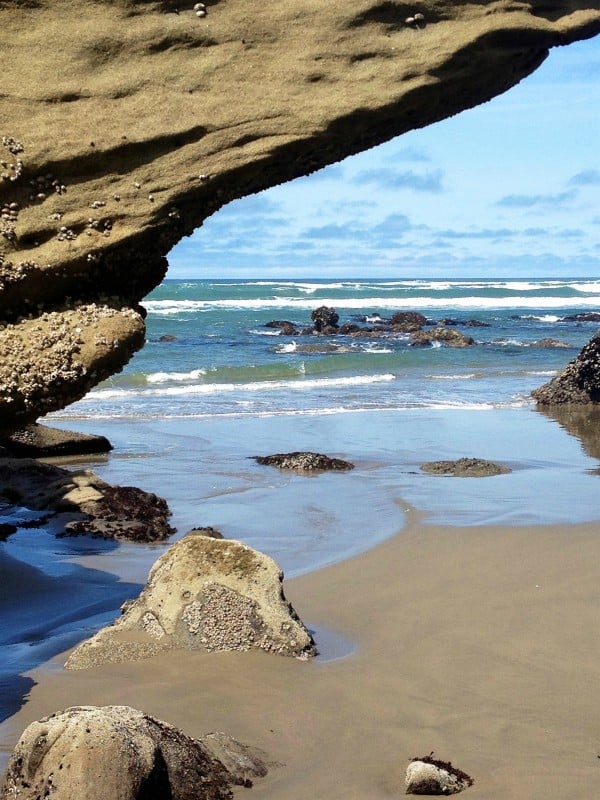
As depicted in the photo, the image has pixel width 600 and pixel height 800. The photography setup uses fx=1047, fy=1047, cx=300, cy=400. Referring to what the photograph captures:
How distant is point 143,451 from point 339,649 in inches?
330

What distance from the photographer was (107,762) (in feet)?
12.4

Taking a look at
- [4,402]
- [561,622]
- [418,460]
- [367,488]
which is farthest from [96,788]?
[418,460]

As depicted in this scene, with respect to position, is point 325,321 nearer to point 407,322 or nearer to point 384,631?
point 407,322

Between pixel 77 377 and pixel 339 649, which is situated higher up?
pixel 77 377

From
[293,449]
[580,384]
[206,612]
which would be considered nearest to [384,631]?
[206,612]

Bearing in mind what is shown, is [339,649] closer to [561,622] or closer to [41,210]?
[561,622]

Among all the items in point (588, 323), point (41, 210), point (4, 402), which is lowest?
point (588, 323)

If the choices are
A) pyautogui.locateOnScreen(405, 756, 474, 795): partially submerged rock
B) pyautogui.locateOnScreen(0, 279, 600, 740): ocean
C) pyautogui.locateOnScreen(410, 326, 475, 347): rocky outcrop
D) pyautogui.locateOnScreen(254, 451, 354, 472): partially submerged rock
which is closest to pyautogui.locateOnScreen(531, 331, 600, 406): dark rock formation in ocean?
pyautogui.locateOnScreen(0, 279, 600, 740): ocean

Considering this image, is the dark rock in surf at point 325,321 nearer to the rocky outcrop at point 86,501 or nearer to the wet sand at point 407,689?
the rocky outcrop at point 86,501

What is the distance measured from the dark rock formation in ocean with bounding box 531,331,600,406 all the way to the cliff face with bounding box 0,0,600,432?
13.6 metres

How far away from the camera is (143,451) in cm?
1414

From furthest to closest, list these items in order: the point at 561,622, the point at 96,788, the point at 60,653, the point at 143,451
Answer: the point at 143,451
the point at 561,622
the point at 60,653
the point at 96,788

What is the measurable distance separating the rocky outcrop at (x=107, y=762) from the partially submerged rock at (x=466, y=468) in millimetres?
7916

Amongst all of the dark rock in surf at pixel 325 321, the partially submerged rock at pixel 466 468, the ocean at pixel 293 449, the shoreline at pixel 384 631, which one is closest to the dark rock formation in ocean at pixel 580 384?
the ocean at pixel 293 449
